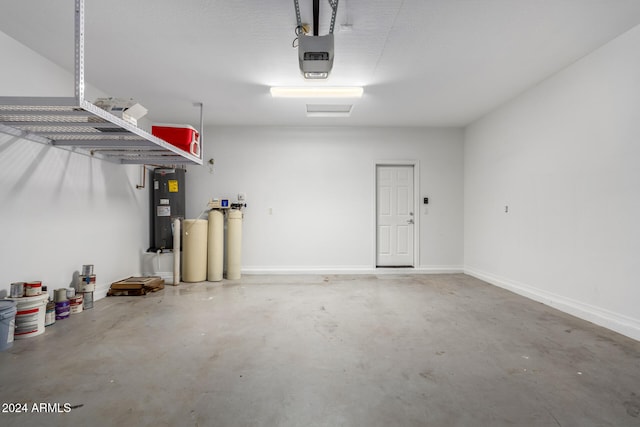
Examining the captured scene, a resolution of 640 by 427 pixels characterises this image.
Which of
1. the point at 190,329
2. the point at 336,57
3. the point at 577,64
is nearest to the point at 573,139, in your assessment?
the point at 577,64

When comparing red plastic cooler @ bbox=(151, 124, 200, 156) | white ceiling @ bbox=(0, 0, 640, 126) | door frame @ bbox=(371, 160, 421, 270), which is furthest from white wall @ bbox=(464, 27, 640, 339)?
red plastic cooler @ bbox=(151, 124, 200, 156)

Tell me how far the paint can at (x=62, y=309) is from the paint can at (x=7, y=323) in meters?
0.70

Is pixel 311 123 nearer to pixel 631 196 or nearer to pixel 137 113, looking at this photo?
pixel 137 113

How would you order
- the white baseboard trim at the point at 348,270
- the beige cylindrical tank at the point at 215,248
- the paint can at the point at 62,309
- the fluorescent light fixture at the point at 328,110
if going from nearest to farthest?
the paint can at the point at 62,309 < the fluorescent light fixture at the point at 328,110 < the beige cylindrical tank at the point at 215,248 < the white baseboard trim at the point at 348,270

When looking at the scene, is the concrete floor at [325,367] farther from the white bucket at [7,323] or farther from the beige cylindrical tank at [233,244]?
the beige cylindrical tank at [233,244]

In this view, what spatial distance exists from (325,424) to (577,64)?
448 centimetres

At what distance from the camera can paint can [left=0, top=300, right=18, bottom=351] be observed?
2490mm

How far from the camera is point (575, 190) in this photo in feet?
11.3

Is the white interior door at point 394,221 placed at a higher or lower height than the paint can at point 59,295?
higher

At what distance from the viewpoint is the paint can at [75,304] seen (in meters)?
3.43

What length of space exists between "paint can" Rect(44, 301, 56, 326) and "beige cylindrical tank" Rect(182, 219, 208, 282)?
2000 mm

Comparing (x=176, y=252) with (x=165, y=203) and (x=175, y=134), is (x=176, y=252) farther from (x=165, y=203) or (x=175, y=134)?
(x=175, y=134)

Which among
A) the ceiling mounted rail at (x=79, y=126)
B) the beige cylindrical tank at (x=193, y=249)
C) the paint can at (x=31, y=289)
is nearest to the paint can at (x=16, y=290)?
the paint can at (x=31, y=289)

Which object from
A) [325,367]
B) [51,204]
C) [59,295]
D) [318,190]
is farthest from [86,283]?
[318,190]
